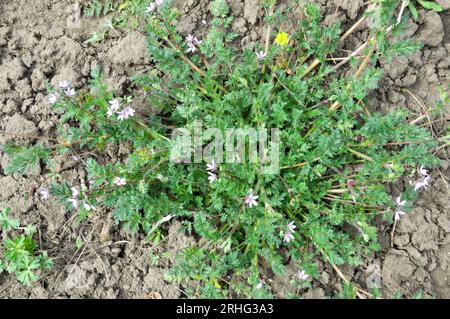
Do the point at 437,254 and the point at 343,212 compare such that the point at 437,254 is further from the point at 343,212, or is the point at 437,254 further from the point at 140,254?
the point at 140,254

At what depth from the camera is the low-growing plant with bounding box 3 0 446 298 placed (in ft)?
10.7

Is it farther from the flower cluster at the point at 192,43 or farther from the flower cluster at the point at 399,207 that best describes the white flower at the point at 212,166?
the flower cluster at the point at 399,207

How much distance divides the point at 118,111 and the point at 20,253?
129 cm

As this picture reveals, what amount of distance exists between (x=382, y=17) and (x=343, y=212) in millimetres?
1342

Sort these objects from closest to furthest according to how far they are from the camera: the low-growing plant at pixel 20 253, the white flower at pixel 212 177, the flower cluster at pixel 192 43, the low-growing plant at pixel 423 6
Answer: the white flower at pixel 212 177, the low-growing plant at pixel 20 253, the flower cluster at pixel 192 43, the low-growing plant at pixel 423 6

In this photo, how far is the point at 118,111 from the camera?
3.37 m

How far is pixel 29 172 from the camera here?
3.78 metres

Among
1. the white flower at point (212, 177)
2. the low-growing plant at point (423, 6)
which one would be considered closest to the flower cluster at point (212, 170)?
the white flower at point (212, 177)

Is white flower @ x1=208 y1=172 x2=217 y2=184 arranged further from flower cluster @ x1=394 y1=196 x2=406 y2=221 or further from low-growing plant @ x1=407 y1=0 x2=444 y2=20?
low-growing plant @ x1=407 y1=0 x2=444 y2=20

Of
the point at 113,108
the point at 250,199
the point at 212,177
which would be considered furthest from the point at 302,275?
the point at 113,108

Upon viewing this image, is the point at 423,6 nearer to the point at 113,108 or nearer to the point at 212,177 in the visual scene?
the point at 212,177

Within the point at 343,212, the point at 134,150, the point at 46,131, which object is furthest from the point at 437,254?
the point at 46,131

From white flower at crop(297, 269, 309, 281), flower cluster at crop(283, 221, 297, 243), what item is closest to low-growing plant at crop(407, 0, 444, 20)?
flower cluster at crop(283, 221, 297, 243)

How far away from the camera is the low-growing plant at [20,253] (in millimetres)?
3521
